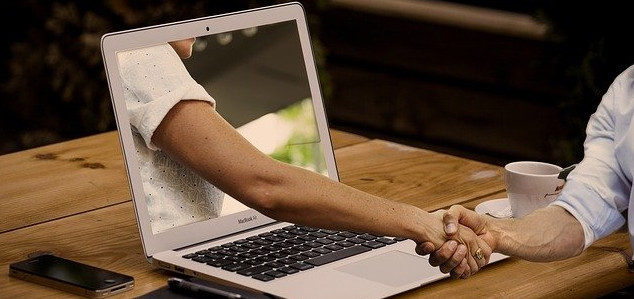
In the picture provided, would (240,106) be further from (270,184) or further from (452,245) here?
(452,245)

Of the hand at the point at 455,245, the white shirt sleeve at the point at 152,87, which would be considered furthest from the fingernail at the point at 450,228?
the white shirt sleeve at the point at 152,87

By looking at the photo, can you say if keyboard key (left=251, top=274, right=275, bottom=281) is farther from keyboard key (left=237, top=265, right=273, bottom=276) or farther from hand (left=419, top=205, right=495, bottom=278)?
hand (left=419, top=205, right=495, bottom=278)

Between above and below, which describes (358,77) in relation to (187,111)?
below

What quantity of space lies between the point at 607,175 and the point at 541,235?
176mm

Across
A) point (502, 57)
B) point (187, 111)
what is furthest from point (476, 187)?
point (502, 57)

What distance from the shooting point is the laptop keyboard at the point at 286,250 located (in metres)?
1.58

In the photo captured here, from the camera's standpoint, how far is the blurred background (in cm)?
439

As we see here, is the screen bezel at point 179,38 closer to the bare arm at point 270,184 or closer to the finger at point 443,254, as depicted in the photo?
the bare arm at point 270,184

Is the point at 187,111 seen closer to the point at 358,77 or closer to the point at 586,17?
the point at 586,17

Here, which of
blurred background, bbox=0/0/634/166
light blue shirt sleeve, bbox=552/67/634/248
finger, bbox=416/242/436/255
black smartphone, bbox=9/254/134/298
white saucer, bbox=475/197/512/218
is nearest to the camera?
black smartphone, bbox=9/254/134/298

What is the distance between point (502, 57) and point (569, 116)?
80 cm

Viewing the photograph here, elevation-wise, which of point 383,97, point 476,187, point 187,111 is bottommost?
point 383,97

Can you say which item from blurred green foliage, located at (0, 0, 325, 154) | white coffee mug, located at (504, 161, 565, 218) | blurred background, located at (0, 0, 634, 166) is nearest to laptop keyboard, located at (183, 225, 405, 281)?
white coffee mug, located at (504, 161, 565, 218)

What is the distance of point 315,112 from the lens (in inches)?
74.2
